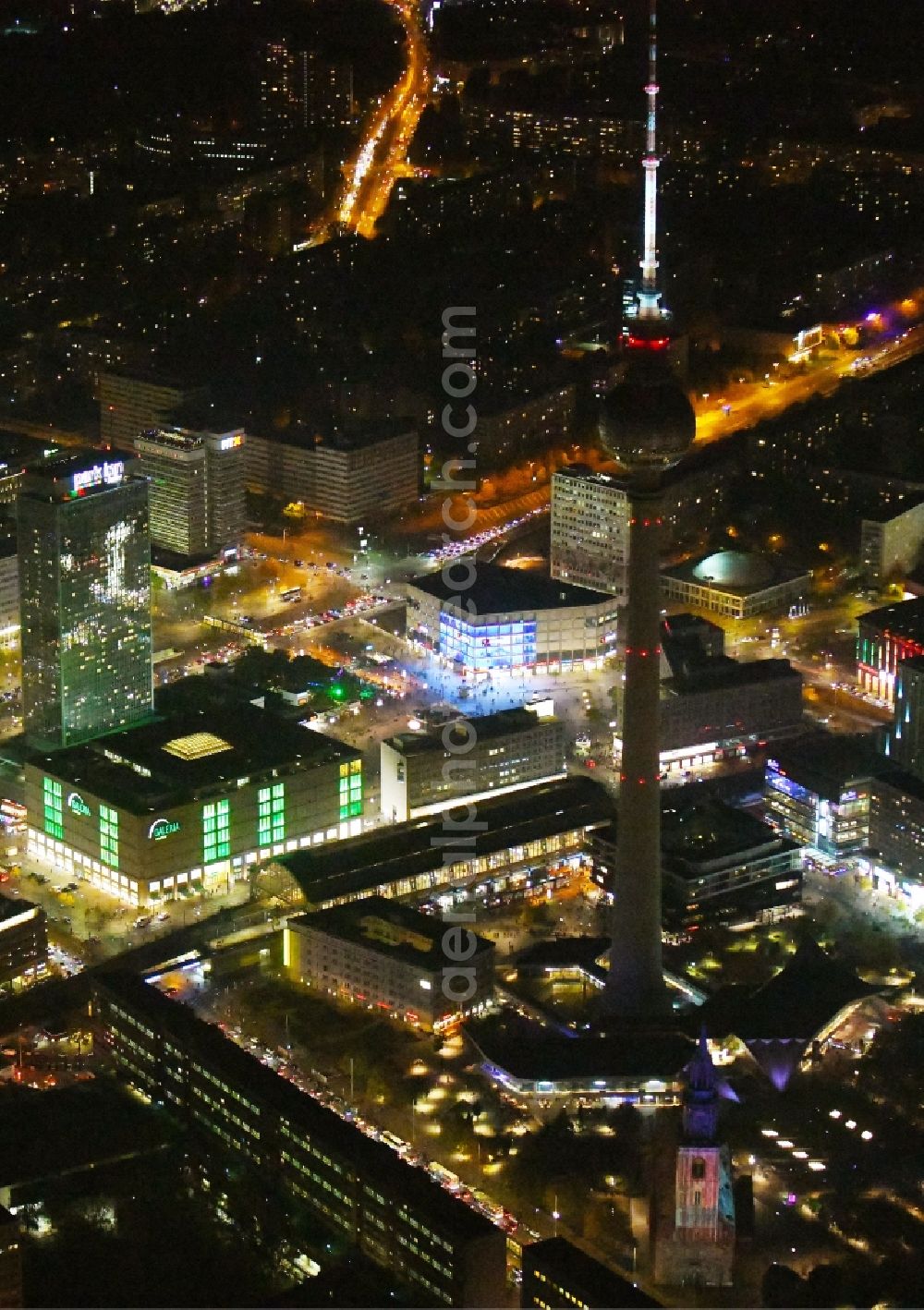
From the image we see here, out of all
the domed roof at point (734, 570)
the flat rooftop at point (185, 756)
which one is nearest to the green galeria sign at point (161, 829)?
the flat rooftop at point (185, 756)

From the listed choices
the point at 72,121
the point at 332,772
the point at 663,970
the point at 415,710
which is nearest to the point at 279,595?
the point at 415,710

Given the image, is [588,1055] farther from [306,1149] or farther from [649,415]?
[649,415]

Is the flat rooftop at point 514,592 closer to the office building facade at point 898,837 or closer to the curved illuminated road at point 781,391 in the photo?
the office building facade at point 898,837

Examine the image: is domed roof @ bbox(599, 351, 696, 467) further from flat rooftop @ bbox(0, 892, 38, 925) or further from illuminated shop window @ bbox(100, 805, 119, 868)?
flat rooftop @ bbox(0, 892, 38, 925)

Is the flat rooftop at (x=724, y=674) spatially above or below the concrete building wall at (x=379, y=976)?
above

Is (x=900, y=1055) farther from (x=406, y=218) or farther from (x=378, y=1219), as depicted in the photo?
(x=406, y=218)

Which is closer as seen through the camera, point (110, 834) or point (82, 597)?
point (110, 834)

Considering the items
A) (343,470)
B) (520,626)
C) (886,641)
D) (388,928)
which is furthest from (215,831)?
(343,470)
